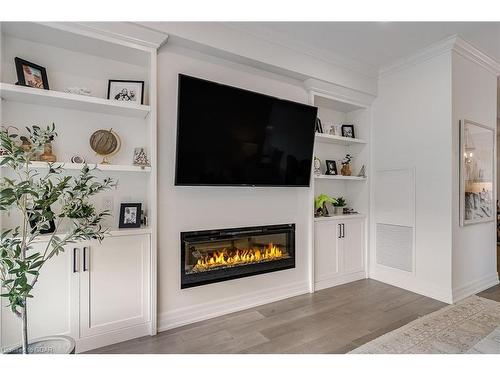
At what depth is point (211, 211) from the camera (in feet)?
A: 9.09

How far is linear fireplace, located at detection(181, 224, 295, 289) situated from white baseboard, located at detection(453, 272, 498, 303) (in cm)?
186

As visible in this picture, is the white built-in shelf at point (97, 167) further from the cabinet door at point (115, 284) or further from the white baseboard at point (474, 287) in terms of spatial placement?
the white baseboard at point (474, 287)

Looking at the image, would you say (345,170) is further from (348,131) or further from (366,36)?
(366,36)

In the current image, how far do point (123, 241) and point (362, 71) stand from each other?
137 inches

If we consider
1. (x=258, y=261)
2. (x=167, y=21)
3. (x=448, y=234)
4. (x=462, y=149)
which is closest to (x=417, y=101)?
(x=462, y=149)

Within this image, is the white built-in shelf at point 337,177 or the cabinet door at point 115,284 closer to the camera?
the cabinet door at point 115,284

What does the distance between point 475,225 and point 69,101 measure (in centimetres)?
446

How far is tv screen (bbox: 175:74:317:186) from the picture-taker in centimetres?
248

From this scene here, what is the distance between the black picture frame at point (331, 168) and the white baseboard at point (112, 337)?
2.77m

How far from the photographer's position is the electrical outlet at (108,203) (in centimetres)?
239

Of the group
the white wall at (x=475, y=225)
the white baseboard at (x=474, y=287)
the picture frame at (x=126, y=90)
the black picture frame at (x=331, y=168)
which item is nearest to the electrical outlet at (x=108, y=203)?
the picture frame at (x=126, y=90)

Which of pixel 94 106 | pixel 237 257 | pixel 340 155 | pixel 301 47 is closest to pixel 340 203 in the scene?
pixel 340 155

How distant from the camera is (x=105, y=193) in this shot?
2396 millimetres

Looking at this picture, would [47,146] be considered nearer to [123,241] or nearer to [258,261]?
[123,241]
